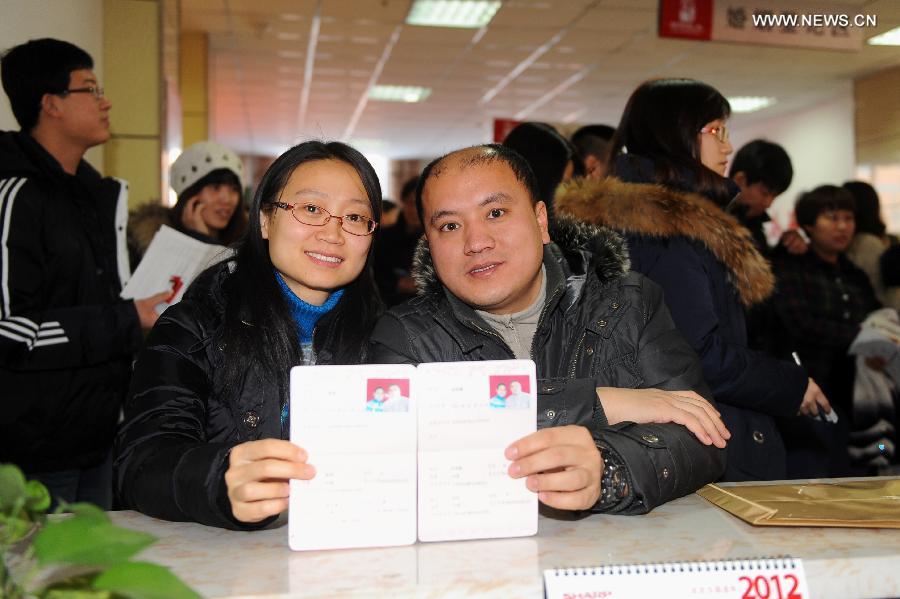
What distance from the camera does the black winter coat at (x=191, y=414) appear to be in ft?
4.01

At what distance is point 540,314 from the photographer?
5.51 feet

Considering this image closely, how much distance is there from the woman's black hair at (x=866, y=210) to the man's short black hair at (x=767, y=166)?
1.34m

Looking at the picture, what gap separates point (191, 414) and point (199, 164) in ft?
7.05

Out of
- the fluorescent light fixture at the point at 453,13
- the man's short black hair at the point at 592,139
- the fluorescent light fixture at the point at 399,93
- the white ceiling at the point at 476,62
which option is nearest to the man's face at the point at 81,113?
the man's short black hair at the point at 592,139

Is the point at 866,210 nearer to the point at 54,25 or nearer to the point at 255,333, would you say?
the point at 255,333

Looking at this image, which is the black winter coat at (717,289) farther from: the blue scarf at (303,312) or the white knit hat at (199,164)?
the white knit hat at (199,164)

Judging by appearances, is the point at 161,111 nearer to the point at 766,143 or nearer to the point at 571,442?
the point at 766,143

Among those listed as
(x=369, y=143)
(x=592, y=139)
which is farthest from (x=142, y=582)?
(x=369, y=143)

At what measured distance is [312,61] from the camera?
8555mm

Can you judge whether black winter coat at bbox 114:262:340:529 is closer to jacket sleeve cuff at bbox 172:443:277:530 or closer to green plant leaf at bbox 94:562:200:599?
jacket sleeve cuff at bbox 172:443:277:530

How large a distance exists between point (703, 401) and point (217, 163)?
2.50 meters

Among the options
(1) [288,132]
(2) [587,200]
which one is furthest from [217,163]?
(1) [288,132]

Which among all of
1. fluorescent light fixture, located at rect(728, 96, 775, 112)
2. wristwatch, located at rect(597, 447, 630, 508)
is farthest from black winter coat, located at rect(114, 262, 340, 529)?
fluorescent light fixture, located at rect(728, 96, 775, 112)

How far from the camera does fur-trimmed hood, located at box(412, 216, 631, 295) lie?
1.71 meters
